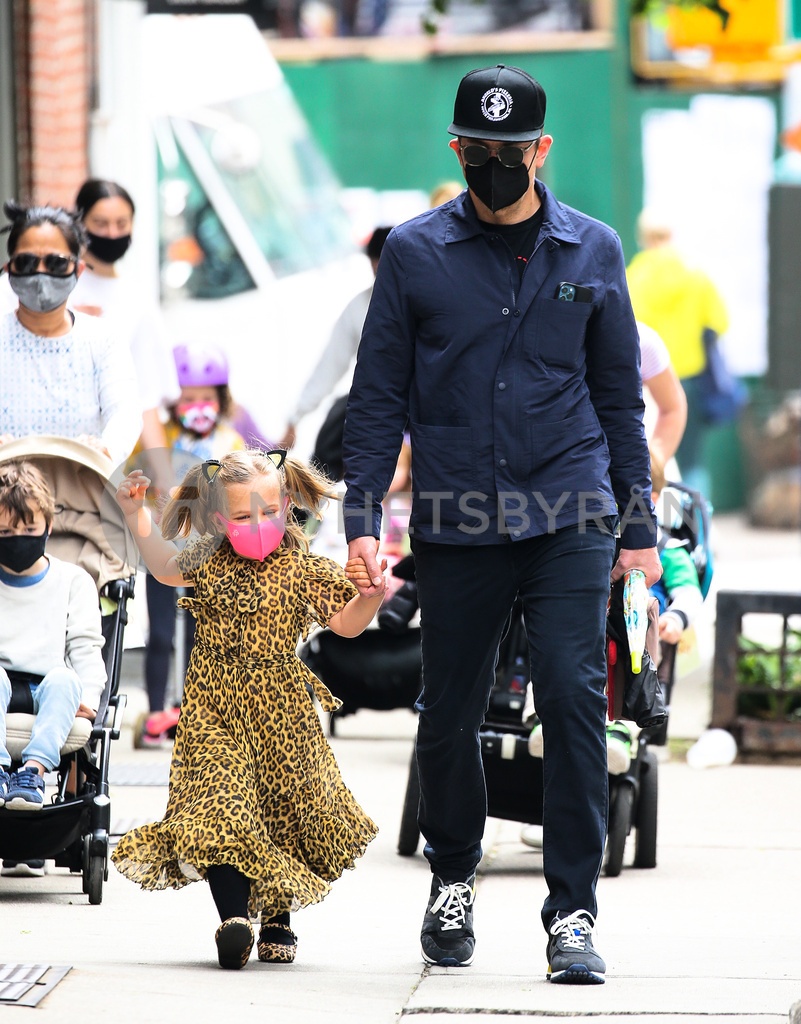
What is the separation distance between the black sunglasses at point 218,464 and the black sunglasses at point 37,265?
1657 millimetres

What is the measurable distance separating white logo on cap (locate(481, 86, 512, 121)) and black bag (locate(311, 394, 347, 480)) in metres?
3.90

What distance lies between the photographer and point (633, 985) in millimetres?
4375

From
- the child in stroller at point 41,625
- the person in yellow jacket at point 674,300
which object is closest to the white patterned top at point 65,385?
the child in stroller at point 41,625

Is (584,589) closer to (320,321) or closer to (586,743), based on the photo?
(586,743)

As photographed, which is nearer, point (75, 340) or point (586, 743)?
point (586, 743)

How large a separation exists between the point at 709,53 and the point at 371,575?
580 inches

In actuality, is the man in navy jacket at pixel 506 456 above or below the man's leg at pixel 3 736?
above

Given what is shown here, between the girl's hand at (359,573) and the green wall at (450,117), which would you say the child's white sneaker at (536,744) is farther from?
the green wall at (450,117)

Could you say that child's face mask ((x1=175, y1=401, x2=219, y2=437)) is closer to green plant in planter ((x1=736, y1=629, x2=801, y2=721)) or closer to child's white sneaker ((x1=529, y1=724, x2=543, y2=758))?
green plant in planter ((x1=736, y1=629, x2=801, y2=721))

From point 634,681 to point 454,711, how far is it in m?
0.45

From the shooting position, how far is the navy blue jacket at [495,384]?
175 inches

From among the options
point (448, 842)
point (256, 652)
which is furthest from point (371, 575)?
point (448, 842)

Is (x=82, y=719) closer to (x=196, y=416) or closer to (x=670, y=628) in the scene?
(x=670, y=628)

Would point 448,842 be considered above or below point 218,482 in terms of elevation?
below
